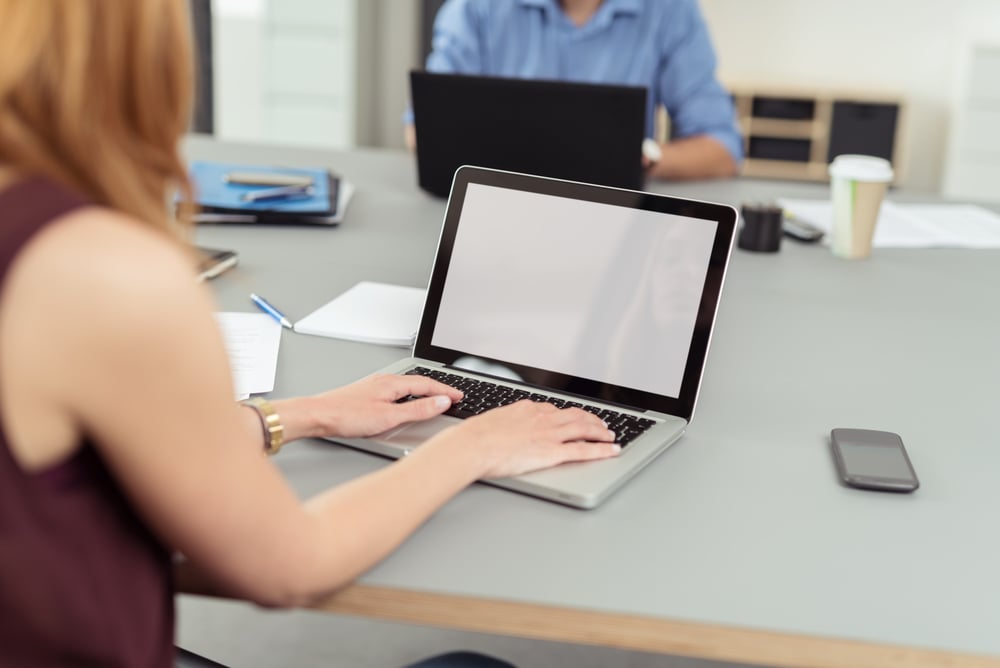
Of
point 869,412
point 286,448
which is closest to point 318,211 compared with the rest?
point 286,448

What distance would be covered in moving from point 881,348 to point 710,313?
15.9 inches

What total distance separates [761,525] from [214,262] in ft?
2.88

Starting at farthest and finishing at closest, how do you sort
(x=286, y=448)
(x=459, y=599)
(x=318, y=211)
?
(x=318, y=211) → (x=286, y=448) → (x=459, y=599)

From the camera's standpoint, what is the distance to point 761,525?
31.0 inches

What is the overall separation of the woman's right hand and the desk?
0.11ft

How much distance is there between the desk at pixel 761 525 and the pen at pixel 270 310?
0.02 m

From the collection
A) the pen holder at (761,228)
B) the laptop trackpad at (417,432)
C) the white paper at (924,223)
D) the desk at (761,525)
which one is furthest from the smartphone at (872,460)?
the white paper at (924,223)

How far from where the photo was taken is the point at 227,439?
0.59m

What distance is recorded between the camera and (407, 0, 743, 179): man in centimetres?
228

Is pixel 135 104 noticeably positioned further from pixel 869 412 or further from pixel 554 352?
pixel 869 412

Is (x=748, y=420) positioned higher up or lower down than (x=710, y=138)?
lower down

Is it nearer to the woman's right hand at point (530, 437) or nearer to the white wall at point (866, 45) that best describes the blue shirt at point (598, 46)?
the woman's right hand at point (530, 437)

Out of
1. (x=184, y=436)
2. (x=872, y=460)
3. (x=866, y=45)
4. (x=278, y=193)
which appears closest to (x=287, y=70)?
(x=278, y=193)

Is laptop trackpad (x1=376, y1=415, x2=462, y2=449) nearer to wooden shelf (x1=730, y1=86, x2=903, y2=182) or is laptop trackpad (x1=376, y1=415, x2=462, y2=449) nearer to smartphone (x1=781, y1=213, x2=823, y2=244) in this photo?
smartphone (x1=781, y1=213, x2=823, y2=244)
